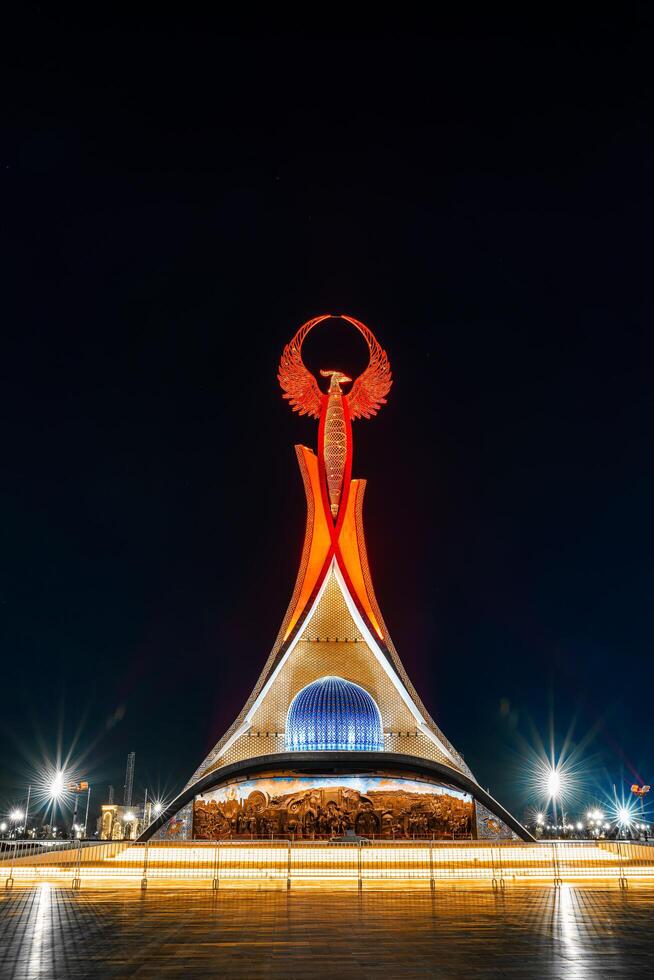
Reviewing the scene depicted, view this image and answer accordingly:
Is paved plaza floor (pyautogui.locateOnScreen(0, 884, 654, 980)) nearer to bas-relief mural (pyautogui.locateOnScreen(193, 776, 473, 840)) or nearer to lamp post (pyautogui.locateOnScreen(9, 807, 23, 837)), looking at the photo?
bas-relief mural (pyautogui.locateOnScreen(193, 776, 473, 840))

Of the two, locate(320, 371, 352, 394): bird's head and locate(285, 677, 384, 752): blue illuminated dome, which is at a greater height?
locate(320, 371, 352, 394): bird's head

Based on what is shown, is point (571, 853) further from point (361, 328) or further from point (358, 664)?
point (361, 328)

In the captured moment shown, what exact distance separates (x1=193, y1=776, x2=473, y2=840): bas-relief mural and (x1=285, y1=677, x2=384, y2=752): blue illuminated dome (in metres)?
1.42

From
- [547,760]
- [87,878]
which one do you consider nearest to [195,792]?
[87,878]

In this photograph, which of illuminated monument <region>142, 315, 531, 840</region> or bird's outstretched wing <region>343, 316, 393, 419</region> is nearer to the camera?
illuminated monument <region>142, 315, 531, 840</region>

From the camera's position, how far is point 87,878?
1367 cm

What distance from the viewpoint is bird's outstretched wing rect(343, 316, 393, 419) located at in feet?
102

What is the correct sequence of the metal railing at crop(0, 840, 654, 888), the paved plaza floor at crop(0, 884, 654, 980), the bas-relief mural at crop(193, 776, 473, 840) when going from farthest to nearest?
the bas-relief mural at crop(193, 776, 473, 840) < the metal railing at crop(0, 840, 654, 888) < the paved plaza floor at crop(0, 884, 654, 980)

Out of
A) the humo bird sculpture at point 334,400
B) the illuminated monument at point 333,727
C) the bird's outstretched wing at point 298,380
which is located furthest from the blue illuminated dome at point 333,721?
the bird's outstretched wing at point 298,380

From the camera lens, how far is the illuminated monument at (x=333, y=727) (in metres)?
22.3

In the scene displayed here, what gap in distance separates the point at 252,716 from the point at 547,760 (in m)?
23.4

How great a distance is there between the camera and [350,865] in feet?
46.5

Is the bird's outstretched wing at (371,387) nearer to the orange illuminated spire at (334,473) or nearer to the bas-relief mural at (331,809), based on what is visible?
the orange illuminated spire at (334,473)

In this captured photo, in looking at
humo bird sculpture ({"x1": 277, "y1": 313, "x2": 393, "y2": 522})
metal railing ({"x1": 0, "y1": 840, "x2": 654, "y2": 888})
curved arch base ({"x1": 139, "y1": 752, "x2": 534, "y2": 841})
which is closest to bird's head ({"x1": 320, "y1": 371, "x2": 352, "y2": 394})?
humo bird sculpture ({"x1": 277, "y1": 313, "x2": 393, "y2": 522})
